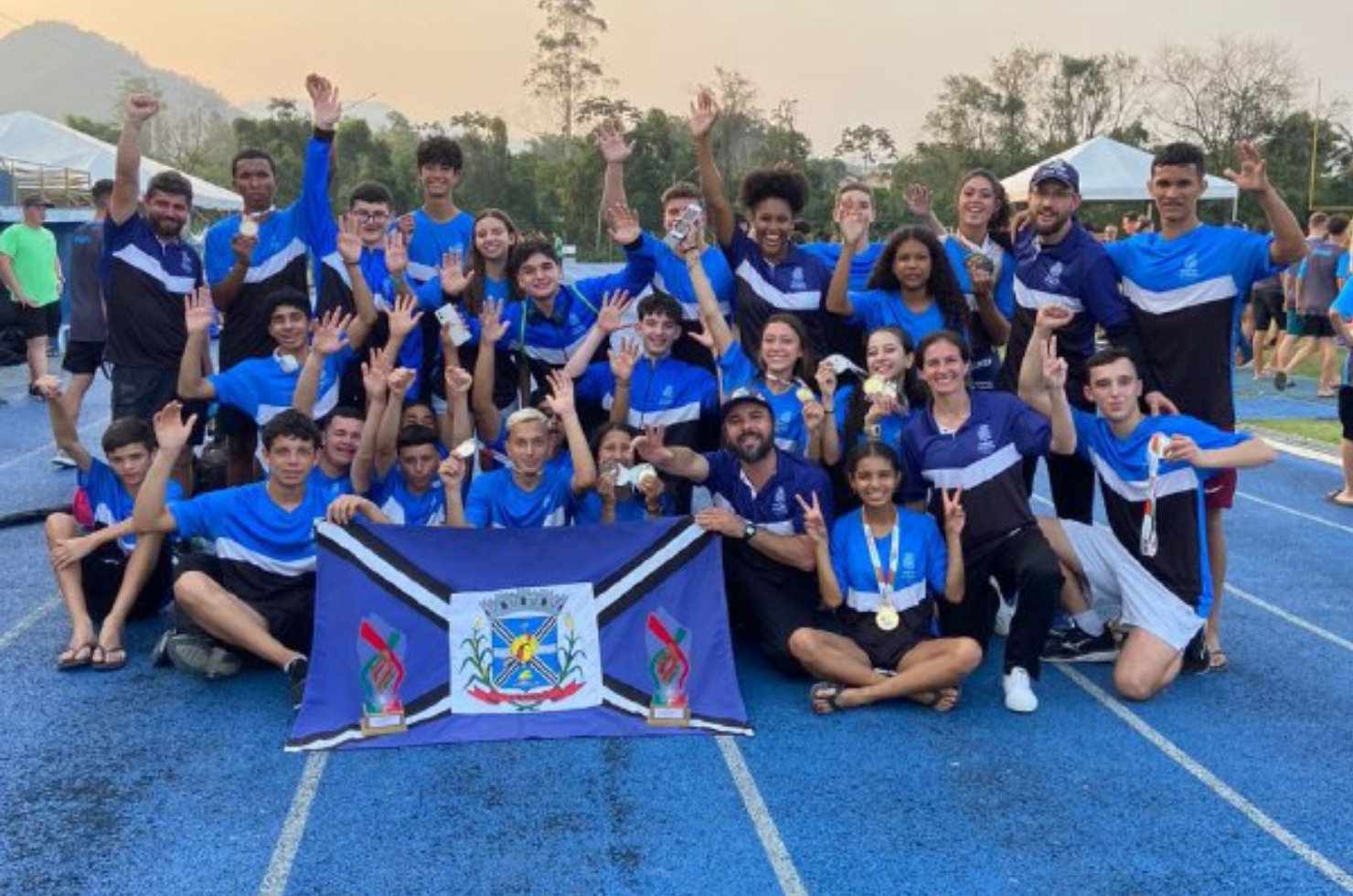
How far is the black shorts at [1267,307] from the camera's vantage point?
16.8m

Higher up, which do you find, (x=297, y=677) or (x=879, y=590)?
(x=879, y=590)

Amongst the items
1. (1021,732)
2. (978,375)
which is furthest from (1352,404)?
(1021,732)

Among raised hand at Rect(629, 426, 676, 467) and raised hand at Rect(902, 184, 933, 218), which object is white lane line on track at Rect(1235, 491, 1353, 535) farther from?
raised hand at Rect(629, 426, 676, 467)

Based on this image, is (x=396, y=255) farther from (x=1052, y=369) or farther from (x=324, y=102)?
(x=1052, y=369)

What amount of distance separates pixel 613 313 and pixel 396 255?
1.27 meters

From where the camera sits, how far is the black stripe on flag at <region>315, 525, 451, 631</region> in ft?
15.8

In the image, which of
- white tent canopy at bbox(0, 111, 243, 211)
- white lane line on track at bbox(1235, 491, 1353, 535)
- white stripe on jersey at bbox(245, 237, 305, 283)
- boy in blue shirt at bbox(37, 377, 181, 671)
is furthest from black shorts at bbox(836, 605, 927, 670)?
white tent canopy at bbox(0, 111, 243, 211)

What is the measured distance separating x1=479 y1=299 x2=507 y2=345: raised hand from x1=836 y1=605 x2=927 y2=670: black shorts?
2.36 metres

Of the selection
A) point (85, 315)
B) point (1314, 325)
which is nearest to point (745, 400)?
point (85, 315)

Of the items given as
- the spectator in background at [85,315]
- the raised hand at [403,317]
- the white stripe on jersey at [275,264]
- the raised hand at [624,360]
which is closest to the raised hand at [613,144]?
the raised hand at [624,360]

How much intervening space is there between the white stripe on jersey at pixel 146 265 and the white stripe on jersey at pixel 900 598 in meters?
4.38

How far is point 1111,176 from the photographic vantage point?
73.0 ft

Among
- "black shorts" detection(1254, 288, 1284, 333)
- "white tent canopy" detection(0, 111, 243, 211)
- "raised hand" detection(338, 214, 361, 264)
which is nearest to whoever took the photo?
"raised hand" detection(338, 214, 361, 264)

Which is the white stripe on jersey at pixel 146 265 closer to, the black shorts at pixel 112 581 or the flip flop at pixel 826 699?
the black shorts at pixel 112 581
